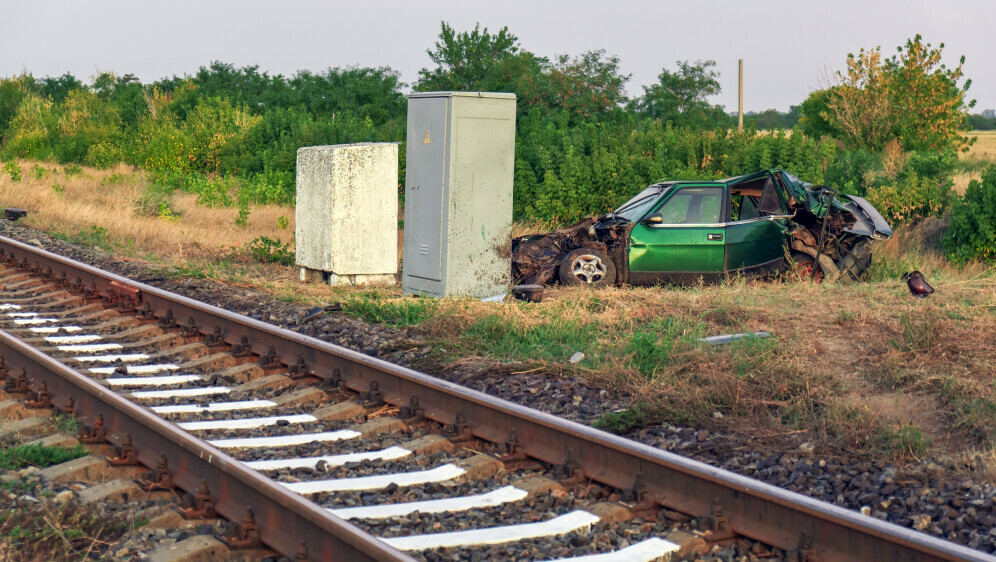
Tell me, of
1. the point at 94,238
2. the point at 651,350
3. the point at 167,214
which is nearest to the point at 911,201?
the point at 651,350

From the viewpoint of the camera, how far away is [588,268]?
12.4 metres

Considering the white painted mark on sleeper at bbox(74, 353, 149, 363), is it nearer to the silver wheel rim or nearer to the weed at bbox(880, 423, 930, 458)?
the weed at bbox(880, 423, 930, 458)

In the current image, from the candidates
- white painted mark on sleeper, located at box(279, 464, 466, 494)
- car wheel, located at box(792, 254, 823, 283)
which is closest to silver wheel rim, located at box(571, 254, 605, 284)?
car wheel, located at box(792, 254, 823, 283)

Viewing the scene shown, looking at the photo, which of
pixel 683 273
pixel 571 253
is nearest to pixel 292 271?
pixel 571 253

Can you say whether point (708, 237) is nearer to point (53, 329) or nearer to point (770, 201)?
point (770, 201)

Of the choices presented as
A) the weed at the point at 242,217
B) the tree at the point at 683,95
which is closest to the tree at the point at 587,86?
the tree at the point at 683,95

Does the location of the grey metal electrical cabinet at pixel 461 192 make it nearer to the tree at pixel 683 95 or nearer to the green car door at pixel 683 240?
the green car door at pixel 683 240

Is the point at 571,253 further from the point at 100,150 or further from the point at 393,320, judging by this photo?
the point at 100,150

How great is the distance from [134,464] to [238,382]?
2135mm

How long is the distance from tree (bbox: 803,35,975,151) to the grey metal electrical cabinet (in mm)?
23175

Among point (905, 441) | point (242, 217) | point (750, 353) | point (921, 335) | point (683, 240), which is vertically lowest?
point (905, 441)

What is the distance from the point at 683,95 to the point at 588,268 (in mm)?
35432

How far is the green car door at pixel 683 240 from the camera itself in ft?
40.7

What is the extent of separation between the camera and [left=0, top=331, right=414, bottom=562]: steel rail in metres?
3.74
